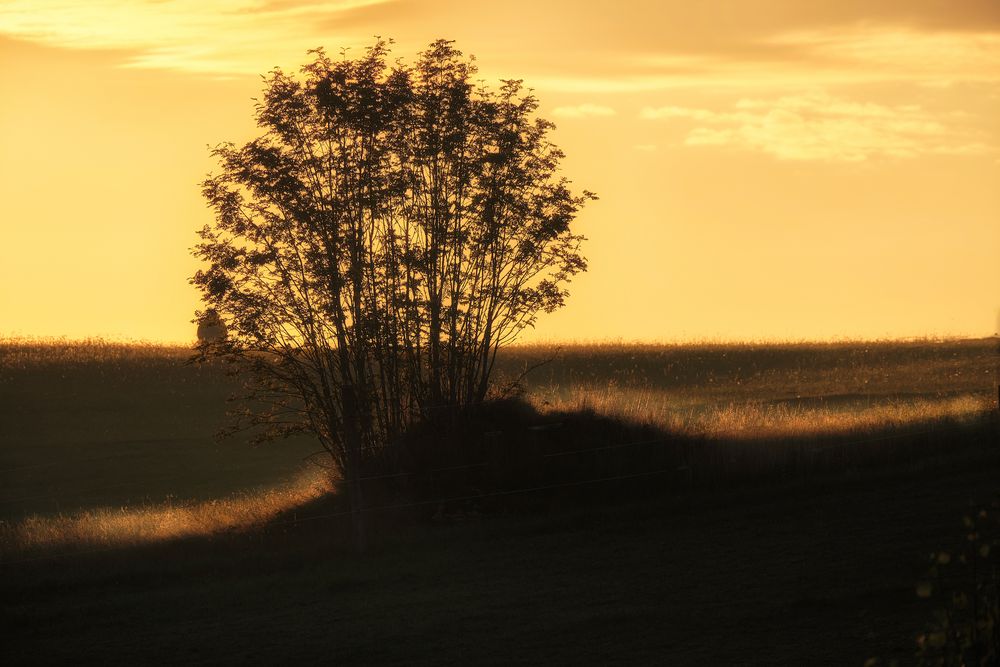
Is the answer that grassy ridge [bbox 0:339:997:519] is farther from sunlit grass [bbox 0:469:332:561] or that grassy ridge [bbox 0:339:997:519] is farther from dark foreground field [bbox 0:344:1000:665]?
sunlit grass [bbox 0:469:332:561]

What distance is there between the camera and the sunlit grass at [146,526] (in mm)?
25000

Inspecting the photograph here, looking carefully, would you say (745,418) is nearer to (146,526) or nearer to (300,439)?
(146,526)

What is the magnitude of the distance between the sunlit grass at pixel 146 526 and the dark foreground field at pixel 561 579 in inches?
6.7

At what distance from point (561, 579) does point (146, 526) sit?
11907mm

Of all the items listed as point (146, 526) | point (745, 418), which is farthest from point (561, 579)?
point (745, 418)

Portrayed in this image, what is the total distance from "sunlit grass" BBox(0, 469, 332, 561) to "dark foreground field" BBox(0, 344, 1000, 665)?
0.17 m

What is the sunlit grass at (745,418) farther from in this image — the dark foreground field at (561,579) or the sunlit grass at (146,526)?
the sunlit grass at (146,526)

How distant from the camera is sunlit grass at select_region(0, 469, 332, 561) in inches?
984

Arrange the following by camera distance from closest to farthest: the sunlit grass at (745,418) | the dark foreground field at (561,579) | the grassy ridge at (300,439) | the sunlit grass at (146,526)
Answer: the dark foreground field at (561,579) < the sunlit grass at (146,526) < the sunlit grass at (745,418) < the grassy ridge at (300,439)

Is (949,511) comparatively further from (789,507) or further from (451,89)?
(451,89)

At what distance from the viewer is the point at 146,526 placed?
1048 inches

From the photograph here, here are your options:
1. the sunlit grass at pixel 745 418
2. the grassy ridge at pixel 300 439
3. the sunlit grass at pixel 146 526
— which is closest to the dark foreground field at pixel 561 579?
the sunlit grass at pixel 146 526

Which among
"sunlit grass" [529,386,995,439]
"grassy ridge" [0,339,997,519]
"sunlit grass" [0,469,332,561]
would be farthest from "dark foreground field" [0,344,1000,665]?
"grassy ridge" [0,339,997,519]

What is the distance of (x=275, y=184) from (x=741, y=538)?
Answer: 1378 cm
